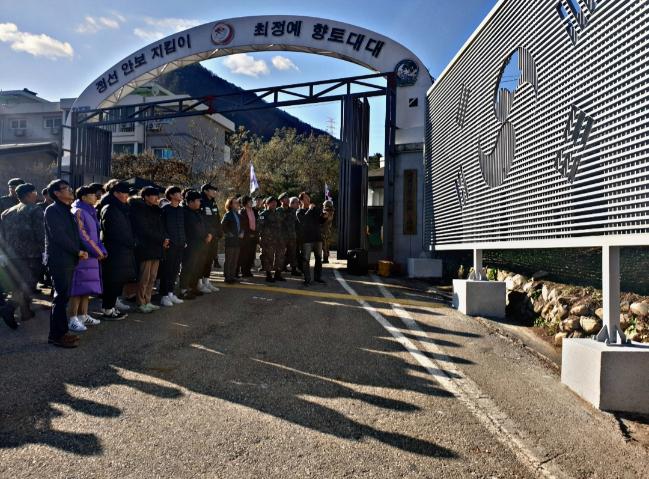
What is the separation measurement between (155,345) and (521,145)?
526 cm

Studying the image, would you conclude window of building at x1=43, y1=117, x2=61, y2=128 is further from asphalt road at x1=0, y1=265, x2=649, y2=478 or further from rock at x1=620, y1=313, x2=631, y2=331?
rock at x1=620, y1=313, x2=631, y2=331

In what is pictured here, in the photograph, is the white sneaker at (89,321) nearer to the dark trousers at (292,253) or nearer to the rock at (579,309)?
the dark trousers at (292,253)

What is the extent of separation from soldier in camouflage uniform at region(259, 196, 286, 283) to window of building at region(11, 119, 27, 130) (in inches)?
1934

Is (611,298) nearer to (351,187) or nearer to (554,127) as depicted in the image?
(554,127)

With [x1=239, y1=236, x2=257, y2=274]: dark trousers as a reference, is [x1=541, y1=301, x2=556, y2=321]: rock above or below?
below

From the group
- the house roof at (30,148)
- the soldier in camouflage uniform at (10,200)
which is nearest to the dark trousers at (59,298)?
the soldier in camouflage uniform at (10,200)

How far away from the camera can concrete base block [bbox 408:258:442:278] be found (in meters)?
12.3

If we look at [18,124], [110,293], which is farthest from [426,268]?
[18,124]

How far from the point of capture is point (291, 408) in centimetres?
346

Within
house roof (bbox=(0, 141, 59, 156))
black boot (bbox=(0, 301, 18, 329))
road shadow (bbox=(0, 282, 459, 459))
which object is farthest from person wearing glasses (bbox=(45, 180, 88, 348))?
house roof (bbox=(0, 141, 59, 156))

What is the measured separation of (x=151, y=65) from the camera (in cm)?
1798

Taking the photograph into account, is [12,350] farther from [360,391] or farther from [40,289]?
[40,289]

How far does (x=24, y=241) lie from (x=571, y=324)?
7457 millimetres

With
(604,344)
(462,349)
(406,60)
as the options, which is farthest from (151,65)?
(604,344)
